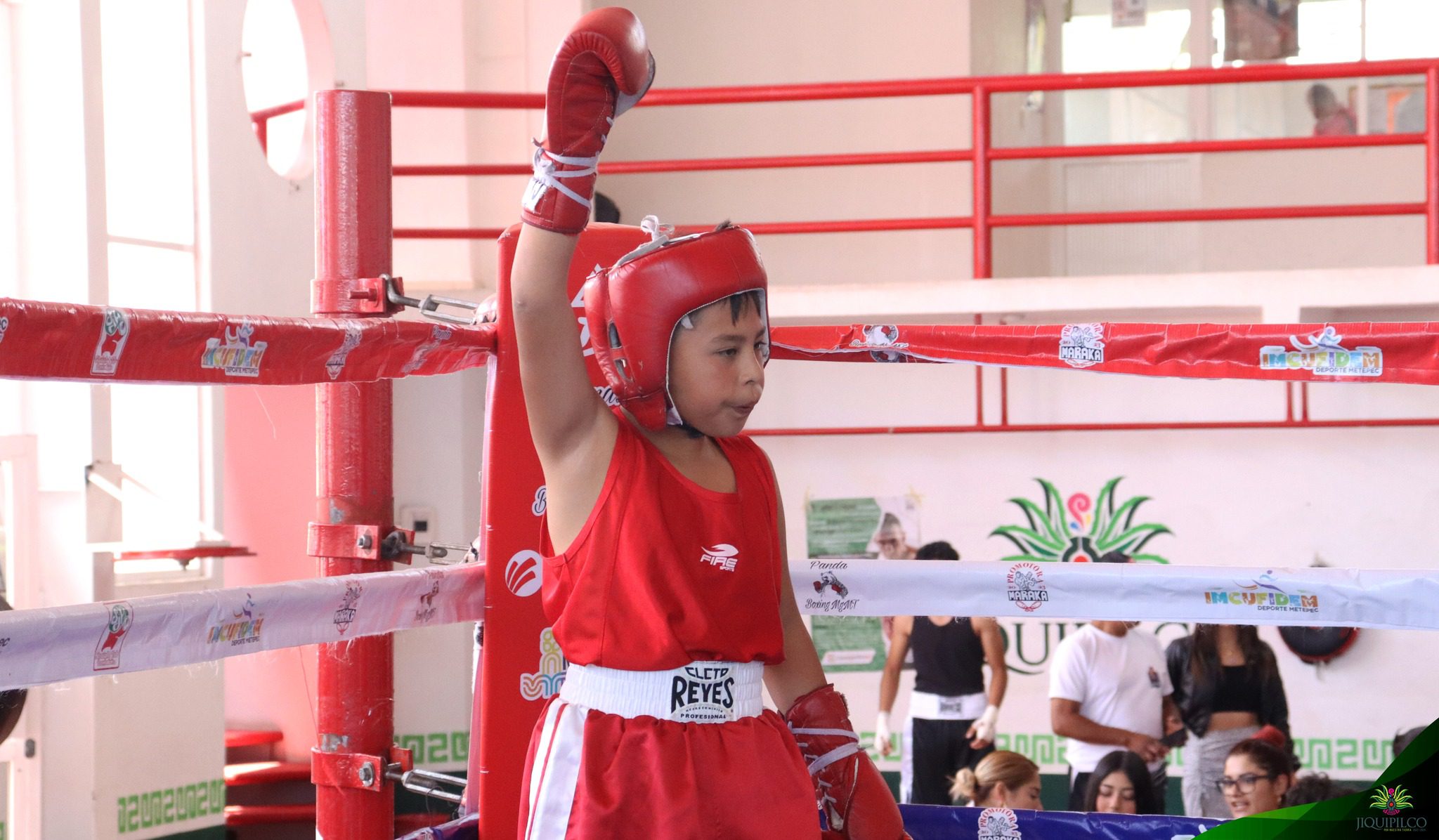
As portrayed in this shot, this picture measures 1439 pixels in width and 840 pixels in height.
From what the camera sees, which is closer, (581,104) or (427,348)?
(581,104)

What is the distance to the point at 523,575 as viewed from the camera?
1762 millimetres

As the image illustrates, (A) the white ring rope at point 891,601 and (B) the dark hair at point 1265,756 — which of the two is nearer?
(A) the white ring rope at point 891,601

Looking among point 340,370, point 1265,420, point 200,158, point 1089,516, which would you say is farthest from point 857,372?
point 340,370

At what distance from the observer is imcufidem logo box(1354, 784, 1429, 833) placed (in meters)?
1.76

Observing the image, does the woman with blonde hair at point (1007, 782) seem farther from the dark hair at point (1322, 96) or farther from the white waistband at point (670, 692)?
the dark hair at point (1322, 96)

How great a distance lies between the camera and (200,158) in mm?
4926

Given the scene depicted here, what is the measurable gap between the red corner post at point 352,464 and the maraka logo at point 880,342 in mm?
657

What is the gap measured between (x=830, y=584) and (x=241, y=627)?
80cm

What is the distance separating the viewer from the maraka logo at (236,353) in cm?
136

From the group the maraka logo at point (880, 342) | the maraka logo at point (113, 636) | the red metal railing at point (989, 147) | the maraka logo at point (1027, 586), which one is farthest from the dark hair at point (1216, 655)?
the maraka logo at point (113, 636)

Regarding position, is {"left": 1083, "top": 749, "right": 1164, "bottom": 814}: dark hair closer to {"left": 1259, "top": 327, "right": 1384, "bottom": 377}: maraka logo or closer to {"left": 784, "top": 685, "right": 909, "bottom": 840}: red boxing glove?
{"left": 1259, "top": 327, "right": 1384, "bottom": 377}: maraka logo

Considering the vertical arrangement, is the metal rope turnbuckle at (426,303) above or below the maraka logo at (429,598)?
above

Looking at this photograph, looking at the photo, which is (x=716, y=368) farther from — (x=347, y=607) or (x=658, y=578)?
(x=347, y=607)

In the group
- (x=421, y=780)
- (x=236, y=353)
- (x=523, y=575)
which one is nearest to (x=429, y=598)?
(x=523, y=575)
